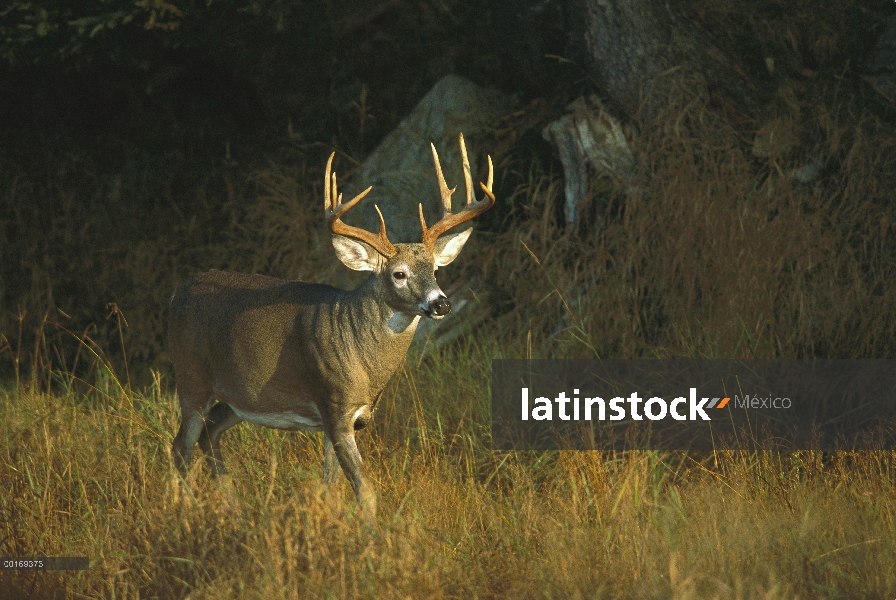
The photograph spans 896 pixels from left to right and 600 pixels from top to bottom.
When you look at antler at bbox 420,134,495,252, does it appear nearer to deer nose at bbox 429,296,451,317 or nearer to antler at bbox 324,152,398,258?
antler at bbox 324,152,398,258

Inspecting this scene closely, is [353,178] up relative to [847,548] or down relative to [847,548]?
up

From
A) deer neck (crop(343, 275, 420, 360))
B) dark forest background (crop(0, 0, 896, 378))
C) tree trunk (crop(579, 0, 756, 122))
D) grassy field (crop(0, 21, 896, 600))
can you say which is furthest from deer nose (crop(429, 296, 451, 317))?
Answer: tree trunk (crop(579, 0, 756, 122))

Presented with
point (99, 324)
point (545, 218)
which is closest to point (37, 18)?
point (99, 324)

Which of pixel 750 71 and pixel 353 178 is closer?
pixel 750 71

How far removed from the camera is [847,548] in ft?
15.6

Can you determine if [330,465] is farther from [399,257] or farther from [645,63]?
[645,63]

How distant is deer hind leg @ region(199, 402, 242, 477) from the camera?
586 centimetres

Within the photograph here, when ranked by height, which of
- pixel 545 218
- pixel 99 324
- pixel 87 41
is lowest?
pixel 99 324

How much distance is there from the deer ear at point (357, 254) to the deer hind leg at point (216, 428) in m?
1.11

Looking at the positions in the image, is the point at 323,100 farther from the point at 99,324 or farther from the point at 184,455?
the point at 184,455

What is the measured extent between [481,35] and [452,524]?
20.5ft
